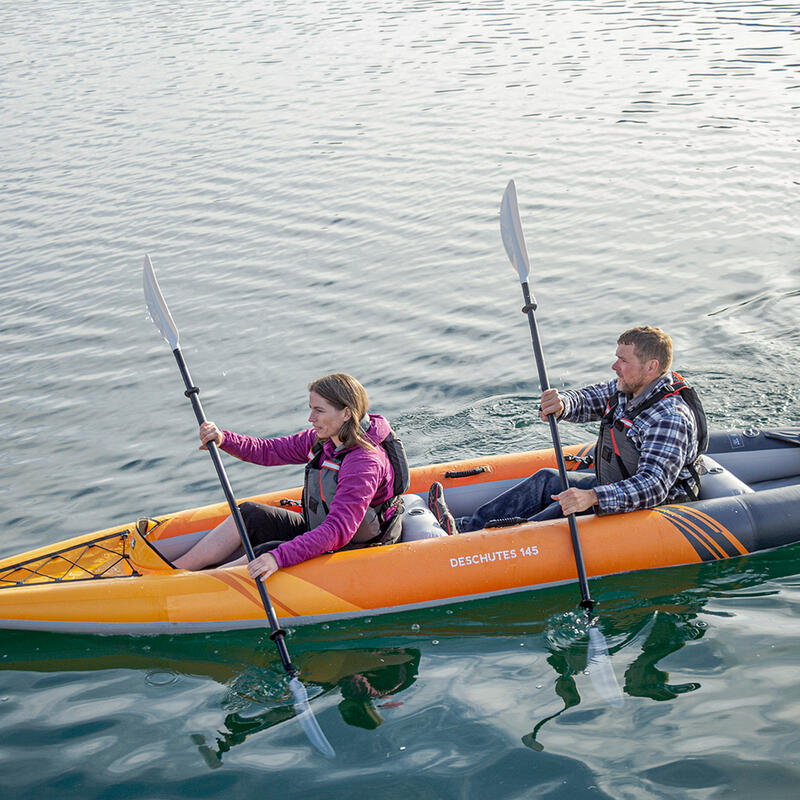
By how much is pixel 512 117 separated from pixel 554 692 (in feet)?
37.7

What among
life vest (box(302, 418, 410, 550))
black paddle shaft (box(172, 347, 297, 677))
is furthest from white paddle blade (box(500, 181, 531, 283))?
black paddle shaft (box(172, 347, 297, 677))

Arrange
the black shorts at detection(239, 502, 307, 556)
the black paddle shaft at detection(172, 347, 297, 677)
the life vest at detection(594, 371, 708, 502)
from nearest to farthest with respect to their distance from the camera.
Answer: the black paddle shaft at detection(172, 347, 297, 677), the life vest at detection(594, 371, 708, 502), the black shorts at detection(239, 502, 307, 556)

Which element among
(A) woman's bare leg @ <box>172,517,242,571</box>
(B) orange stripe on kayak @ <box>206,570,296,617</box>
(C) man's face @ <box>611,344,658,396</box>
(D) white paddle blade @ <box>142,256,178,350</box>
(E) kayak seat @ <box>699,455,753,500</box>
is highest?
(D) white paddle blade @ <box>142,256,178,350</box>

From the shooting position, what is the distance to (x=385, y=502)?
4957 mm

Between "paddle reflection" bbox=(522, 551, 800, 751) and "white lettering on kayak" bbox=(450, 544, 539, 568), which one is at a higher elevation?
"white lettering on kayak" bbox=(450, 544, 539, 568)

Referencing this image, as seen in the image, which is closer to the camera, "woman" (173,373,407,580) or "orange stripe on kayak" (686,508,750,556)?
"woman" (173,373,407,580)

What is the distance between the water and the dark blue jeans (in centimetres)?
52

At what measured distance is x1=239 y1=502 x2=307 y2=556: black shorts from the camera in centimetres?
505

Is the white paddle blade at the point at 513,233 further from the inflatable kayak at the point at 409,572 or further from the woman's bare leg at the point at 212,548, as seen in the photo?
the woman's bare leg at the point at 212,548

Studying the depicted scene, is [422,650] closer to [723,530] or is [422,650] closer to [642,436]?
[642,436]

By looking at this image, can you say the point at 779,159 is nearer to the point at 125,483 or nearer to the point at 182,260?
the point at 182,260

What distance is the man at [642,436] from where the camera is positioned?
4.81 metres

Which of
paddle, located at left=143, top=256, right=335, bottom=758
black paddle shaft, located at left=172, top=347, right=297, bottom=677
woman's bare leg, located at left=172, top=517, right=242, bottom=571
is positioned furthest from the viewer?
woman's bare leg, located at left=172, top=517, right=242, bottom=571

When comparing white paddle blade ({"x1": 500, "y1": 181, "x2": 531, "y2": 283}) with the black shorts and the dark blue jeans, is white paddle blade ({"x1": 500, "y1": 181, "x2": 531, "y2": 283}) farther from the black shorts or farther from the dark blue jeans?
the black shorts
